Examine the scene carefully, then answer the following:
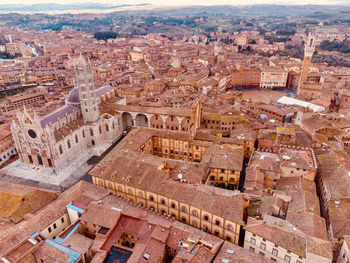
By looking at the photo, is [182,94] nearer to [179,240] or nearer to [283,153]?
[283,153]

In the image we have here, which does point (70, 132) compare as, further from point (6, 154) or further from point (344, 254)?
point (344, 254)

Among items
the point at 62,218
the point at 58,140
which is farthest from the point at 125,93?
the point at 62,218

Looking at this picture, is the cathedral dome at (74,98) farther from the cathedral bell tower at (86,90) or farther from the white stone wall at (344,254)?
the white stone wall at (344,254)

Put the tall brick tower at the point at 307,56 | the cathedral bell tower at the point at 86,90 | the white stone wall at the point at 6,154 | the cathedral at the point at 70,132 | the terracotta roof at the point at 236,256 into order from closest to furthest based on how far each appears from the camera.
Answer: the terracotta roof at the point at 236,256, the cathedral at the point at 70,132, the cathedral bell tower at the point at 86,90, the white stone wall at the point at 6,154, the tall brick tower at the point at 307,56

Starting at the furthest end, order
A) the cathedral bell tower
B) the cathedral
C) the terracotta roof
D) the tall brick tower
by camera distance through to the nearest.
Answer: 1. the tall brick tower
2. the cathedral bell tower
3. the cathedral
4. the terracotta roof

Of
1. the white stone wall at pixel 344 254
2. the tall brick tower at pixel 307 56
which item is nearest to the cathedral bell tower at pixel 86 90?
the white stone wall at pixel 344 254

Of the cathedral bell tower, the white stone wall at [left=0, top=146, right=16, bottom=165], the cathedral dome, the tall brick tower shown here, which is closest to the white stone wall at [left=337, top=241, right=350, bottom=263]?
the cathedral bell tower

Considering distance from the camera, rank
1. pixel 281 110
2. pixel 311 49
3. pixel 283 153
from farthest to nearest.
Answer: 1. pixel 311 49
2. pixel 281 110
3. pixel 283 153

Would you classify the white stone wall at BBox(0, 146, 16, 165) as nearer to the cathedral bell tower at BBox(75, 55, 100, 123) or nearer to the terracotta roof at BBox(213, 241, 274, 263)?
the cathedral bell tower at BBox(75, 55, 100, 123)
